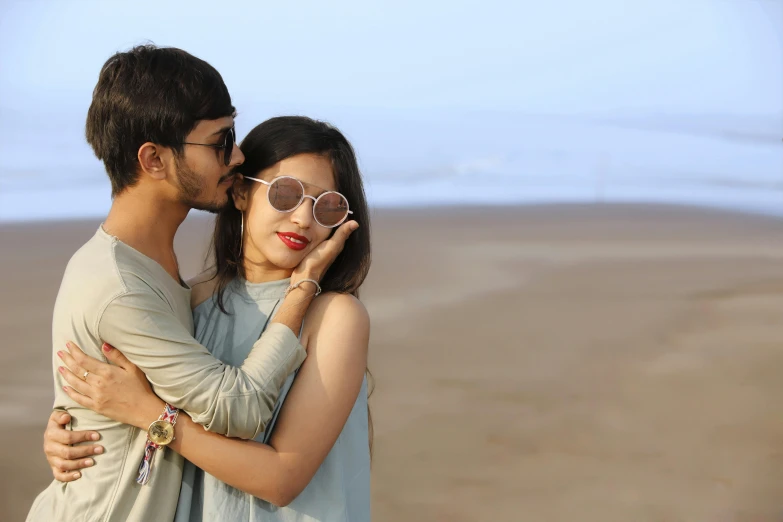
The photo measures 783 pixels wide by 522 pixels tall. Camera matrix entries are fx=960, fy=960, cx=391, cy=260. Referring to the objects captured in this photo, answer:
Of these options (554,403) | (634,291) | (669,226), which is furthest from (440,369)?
(669,226)

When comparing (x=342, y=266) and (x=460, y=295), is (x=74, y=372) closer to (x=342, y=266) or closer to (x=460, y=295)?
(x=342, y=266)

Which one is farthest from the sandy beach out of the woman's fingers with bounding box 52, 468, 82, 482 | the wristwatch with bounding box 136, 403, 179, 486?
the wristwatch with bounding box 136, 403, 179, 486

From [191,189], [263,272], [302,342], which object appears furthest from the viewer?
[263,272]

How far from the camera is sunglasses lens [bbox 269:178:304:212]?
9.87ft

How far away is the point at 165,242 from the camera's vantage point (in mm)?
2967

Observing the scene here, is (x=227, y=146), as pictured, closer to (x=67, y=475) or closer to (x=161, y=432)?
(x=161, y=432)

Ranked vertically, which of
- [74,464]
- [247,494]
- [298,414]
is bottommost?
[247,494]

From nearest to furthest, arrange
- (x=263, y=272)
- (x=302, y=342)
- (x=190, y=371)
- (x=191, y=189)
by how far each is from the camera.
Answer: (x=190, y=371)
(x=302, y=342)
(x=191, y=189)
(x=263, y=272)

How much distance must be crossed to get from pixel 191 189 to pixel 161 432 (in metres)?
0.77

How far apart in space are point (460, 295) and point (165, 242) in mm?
9913

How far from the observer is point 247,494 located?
2.80 meters

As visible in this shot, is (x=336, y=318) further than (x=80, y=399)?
Yes

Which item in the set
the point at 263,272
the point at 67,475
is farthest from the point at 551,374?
the point at 67,475

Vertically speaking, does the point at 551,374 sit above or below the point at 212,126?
below
